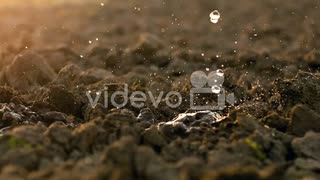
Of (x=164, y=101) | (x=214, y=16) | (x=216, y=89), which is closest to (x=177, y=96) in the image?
(x=164, y=101)

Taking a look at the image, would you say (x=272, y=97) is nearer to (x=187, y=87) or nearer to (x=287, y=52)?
Answer: (x=187, y=87)

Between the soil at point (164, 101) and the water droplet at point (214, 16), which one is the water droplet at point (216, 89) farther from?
the water droplet at point (214, 16)

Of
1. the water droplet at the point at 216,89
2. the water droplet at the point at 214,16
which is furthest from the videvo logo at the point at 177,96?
the water droplet at the point at 214,16

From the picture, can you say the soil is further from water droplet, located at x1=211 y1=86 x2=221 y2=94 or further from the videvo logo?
water droplet, located at x1=211 y1=86 x2=221 y2=94

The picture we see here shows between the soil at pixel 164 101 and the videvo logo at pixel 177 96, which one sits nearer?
the soil at pixel 164 101

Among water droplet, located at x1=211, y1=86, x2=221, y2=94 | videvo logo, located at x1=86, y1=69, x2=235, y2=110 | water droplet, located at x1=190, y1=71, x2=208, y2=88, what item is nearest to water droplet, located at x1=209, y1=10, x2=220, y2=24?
water droplet, located at x1=190, y1=71, x2=208, y2=88

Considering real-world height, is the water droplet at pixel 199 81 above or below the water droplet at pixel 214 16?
below

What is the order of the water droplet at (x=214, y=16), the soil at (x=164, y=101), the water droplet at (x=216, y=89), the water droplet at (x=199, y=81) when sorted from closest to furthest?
the soil at (x=164, y=101), the water droplet at (x=216, y=89), the water droplet at (x=199, y=81), the water droplet at (x=214, y=16)
